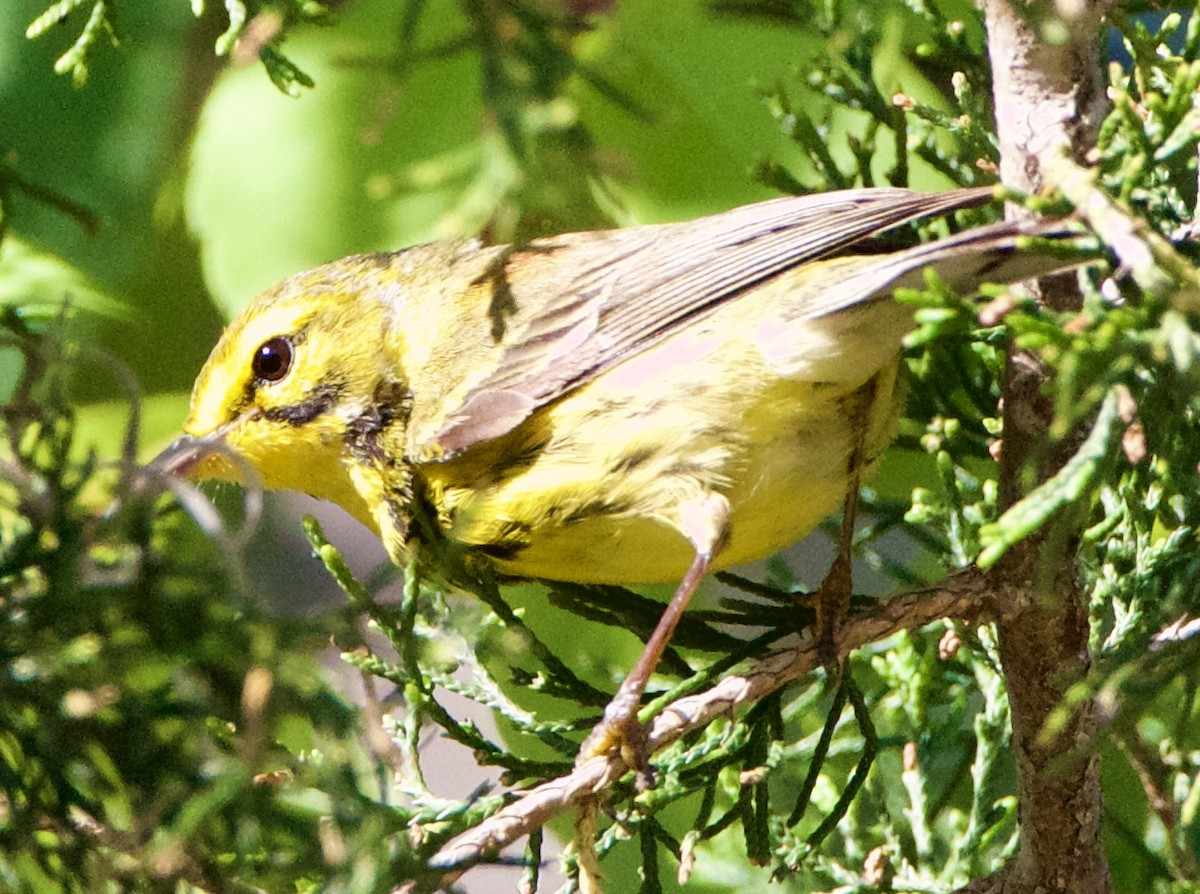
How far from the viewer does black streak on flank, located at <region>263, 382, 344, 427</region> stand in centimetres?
201

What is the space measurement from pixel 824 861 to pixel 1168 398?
35.3 inches

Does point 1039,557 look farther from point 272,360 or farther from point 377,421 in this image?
point 272,360

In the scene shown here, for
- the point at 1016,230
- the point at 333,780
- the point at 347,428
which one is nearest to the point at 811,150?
the point at 1016,230

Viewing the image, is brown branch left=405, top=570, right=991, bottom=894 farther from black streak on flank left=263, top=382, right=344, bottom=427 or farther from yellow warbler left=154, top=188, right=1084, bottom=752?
black streak on flank left=263, top=382, right=344, bottom=427

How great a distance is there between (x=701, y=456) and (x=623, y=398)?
16cm

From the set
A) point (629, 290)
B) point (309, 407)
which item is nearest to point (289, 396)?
point (309, 407)

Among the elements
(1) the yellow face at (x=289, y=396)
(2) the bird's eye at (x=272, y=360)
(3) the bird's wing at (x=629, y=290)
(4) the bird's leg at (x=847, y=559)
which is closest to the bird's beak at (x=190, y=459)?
(1) the yellow face at (x=289, y=396)

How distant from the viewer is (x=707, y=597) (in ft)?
7.60

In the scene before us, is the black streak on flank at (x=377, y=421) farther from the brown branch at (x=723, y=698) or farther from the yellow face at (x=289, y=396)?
the brown branch at (x=723, y=698)

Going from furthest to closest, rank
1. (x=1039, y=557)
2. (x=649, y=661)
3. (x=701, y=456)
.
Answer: (x=701, y=456) < (x=649, y=661) < (x=1039, y=557)

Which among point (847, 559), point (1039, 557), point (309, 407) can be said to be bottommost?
point (847, 559)

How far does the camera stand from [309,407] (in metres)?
2.03

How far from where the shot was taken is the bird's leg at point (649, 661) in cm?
149

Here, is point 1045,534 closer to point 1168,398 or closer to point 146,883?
point 1168,398
